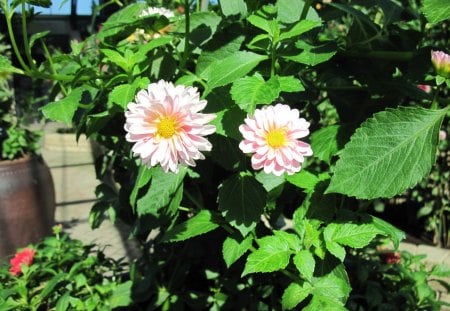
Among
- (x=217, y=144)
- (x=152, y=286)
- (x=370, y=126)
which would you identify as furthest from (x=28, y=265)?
(x=370, y=126)

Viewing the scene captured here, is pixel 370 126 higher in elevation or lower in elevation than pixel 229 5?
lower

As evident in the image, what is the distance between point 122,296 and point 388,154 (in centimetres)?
125

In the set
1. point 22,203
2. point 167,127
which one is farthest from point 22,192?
point 167,127

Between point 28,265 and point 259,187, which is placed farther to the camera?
point 28,265

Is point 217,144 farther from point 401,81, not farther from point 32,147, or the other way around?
point 32,147

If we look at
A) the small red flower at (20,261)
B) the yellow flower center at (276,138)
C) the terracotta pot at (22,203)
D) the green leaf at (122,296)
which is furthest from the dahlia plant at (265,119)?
the terracotta pot at (22,203)

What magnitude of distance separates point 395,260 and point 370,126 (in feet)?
5.26

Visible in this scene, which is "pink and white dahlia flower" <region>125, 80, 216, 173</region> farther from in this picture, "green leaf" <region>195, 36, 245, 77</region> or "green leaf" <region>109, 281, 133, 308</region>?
"green leaf" <region>109, 281, 133, 308</region>

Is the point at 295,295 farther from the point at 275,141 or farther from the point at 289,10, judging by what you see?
the point at 289,10

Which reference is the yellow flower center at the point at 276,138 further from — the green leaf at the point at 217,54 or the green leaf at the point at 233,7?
the green leaf at the point at 233,7

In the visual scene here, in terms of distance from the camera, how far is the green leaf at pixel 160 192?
138 centimetres

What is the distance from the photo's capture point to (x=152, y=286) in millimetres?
1912

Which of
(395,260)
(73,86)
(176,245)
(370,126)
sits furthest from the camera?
(395,260)

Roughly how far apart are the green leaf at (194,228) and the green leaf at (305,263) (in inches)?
9.1
